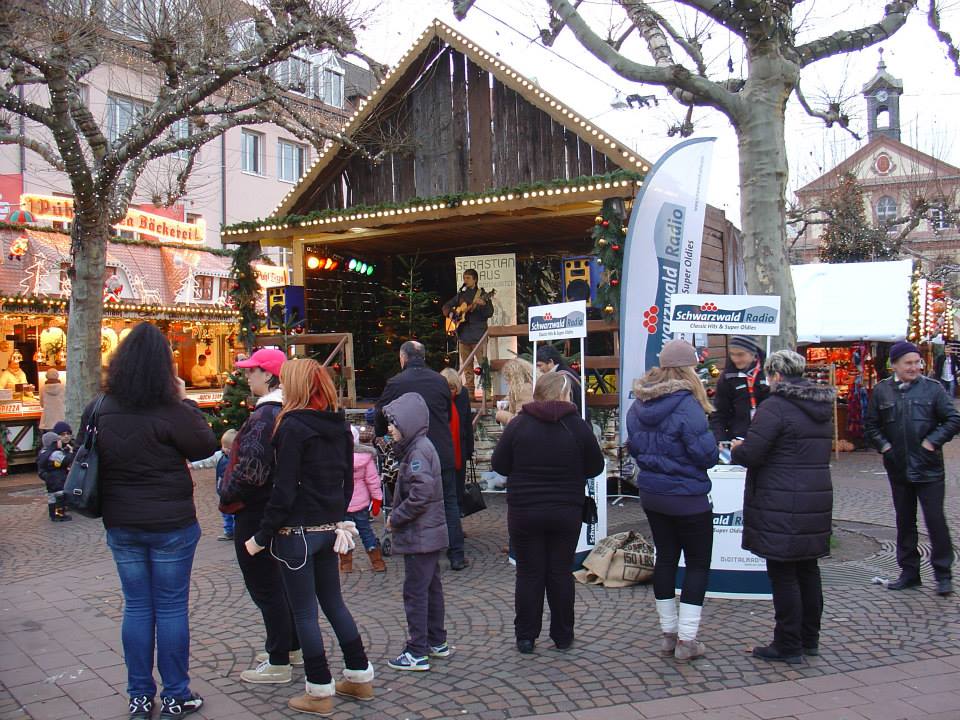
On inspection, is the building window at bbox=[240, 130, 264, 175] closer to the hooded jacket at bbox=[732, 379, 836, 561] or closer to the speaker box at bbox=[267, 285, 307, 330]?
the speaker box at bbox=[267, 285, 307, 330]

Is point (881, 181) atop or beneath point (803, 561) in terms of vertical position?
atop

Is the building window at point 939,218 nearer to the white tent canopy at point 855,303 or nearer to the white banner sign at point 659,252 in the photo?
the white tent canopy at point 855,303

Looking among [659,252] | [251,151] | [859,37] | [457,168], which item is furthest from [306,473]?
[251,151]

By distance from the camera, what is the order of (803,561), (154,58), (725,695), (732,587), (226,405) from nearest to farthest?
(725,695), (803,561), (732,587), (154,58), (226,405)

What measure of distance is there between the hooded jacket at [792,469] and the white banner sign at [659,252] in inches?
145

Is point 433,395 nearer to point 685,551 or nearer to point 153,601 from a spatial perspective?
point 685,551

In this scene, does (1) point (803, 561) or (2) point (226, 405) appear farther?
(2) point (226, 405)

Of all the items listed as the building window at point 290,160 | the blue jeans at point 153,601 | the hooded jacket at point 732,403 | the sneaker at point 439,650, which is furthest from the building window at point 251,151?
the blue jeans at point 153,601

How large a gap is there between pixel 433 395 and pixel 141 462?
2.96 m

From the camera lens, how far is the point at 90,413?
4035 mm

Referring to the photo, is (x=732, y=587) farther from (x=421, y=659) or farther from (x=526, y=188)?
(x=526, y=188)

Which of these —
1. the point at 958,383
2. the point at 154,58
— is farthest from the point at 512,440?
the point at 958,383

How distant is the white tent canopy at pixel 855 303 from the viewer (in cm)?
1525

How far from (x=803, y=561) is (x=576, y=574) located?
219cm
